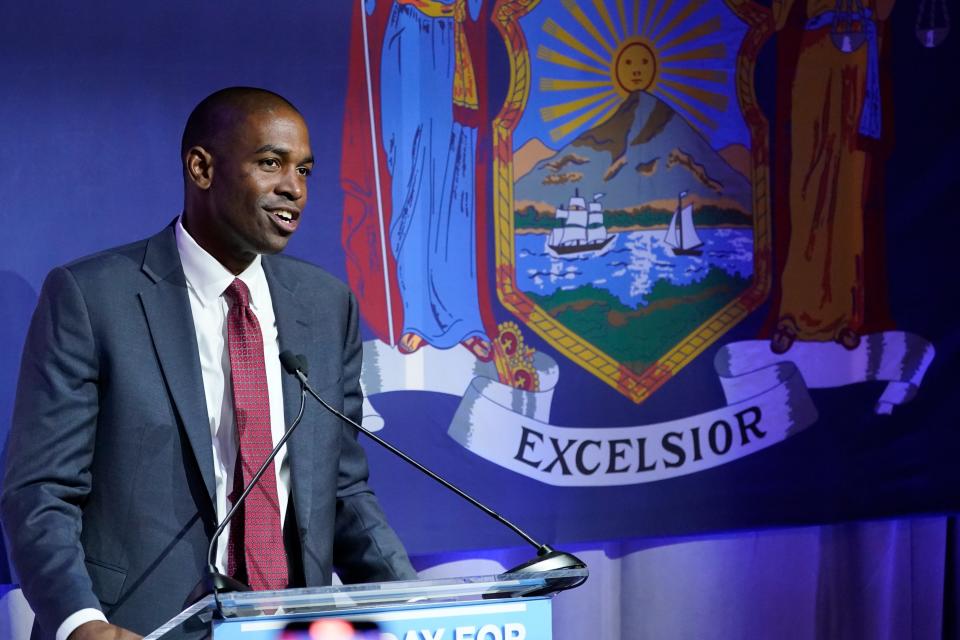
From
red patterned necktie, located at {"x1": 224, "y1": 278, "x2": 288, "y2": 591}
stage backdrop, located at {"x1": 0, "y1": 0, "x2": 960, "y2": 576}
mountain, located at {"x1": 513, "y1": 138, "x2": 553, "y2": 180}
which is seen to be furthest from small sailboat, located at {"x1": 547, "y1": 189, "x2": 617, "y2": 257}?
red patterned necktie, located at {"x1": 224, "y1": 278, "x2": 288, "y2": 591}

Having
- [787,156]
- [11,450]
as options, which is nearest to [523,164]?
[787,156]

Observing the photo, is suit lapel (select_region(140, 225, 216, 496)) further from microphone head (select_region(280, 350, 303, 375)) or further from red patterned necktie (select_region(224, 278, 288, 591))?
microphone head (select_region(280, 350, 303, 375))

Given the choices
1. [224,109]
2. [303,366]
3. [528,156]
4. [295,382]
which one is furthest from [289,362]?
[528,156]

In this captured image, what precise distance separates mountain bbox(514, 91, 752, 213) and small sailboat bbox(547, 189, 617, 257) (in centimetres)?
3

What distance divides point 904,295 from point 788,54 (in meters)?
0.72

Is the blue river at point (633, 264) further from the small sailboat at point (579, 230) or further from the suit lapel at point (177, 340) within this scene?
the suit lapel at point (177, 340)

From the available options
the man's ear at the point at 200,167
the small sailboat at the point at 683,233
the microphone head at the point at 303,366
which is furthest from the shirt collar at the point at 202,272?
the small sailboat at the point at 683,233

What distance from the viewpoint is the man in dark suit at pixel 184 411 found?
1.97 meters

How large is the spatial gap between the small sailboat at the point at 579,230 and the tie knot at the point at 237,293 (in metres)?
1.02

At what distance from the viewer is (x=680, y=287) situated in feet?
10.2

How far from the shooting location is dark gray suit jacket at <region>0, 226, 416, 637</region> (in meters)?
1.95

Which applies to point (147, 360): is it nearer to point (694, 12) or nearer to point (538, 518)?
point (538, 518)

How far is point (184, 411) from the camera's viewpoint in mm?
2051

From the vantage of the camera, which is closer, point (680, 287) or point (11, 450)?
point (11, 450)
